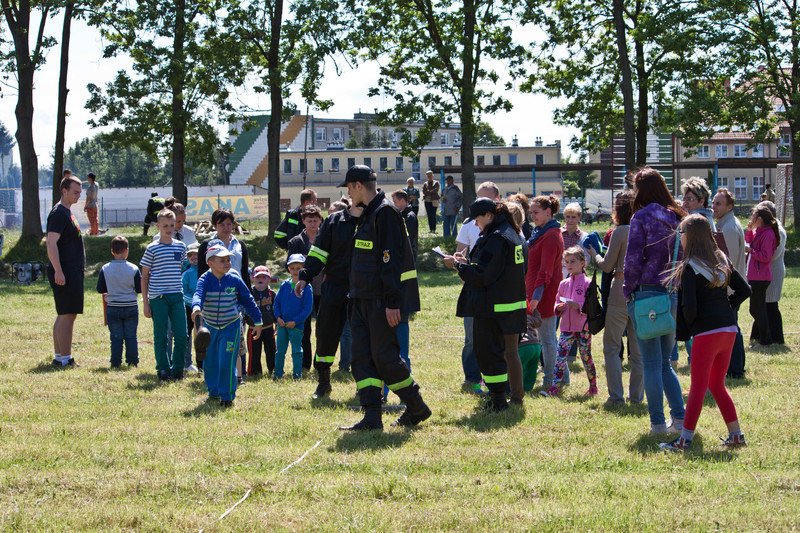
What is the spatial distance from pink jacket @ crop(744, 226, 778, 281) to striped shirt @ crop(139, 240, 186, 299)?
7.15 m

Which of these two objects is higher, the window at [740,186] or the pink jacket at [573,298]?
the window at [740,186]

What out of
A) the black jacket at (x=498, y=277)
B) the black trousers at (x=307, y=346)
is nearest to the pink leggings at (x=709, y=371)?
the black jacket at (x=498, y=277)

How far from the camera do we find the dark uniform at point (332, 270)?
7309mm

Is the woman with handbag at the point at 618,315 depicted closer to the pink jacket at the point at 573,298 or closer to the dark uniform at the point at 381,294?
the pink jacket at the point at 573,298

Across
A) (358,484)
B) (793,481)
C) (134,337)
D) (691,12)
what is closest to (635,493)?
(793,481)

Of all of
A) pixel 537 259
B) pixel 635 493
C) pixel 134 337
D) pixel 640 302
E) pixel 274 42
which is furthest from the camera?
pixel 274 42

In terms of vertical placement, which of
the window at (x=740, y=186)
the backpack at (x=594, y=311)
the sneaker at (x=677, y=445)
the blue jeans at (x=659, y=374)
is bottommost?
the sneaker at (x=677, y=445)

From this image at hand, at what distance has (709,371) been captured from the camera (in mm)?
6047

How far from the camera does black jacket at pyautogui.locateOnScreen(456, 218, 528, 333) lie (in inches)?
284

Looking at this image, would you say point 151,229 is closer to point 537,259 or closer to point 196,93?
point 196,93

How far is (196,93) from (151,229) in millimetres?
6877

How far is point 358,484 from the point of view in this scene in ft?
16.9

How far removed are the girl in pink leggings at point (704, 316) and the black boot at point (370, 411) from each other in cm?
219

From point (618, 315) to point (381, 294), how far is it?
2.18m
